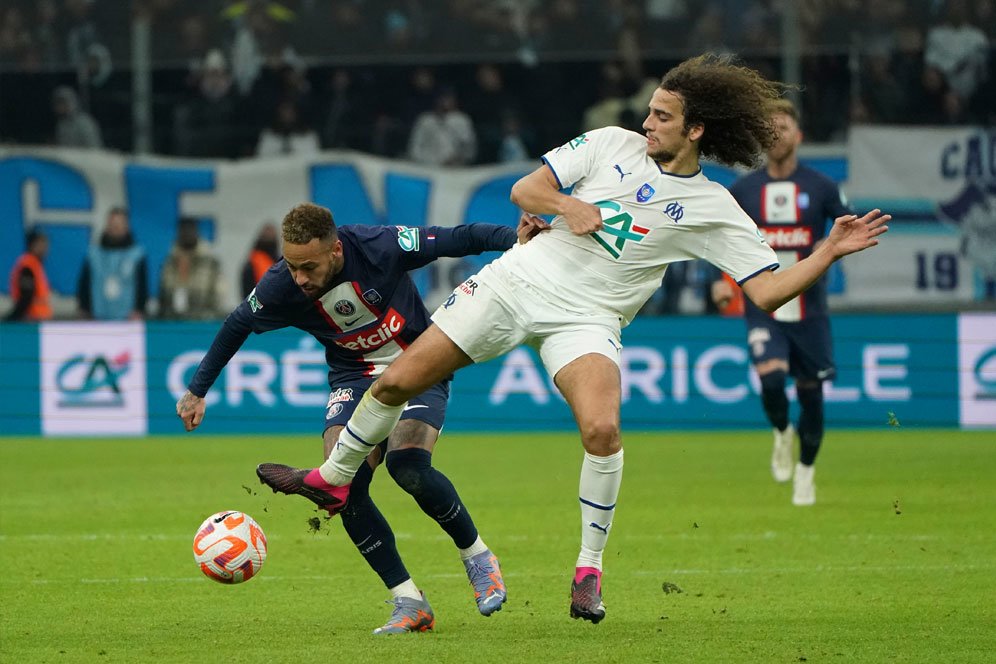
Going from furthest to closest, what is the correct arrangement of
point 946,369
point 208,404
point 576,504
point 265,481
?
point 208,404 < point 946,369 < point 576,504 < point 265,481

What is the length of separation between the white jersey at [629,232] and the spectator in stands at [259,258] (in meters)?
10.9

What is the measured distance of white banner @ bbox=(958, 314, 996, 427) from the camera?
1495 cm

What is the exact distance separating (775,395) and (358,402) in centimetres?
474

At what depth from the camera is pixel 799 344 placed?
35.9ft

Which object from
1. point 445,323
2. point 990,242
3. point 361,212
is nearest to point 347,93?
point 361,212

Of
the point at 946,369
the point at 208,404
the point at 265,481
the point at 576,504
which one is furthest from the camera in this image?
the point at 208,404

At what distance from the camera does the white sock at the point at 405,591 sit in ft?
22.1

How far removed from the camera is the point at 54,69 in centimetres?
1777

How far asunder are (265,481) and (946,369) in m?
10.0

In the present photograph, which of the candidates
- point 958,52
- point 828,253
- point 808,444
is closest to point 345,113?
point 958,52

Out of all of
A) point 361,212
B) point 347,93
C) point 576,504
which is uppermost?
point 347,93

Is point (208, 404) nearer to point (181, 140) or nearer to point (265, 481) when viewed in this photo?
point (181, 140)

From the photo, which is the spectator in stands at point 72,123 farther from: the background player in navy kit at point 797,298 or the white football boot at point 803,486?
the white football boot at point 803,486

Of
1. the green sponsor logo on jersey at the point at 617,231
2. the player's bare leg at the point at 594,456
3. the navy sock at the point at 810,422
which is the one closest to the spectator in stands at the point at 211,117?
the navy sock at the point at 810,422
